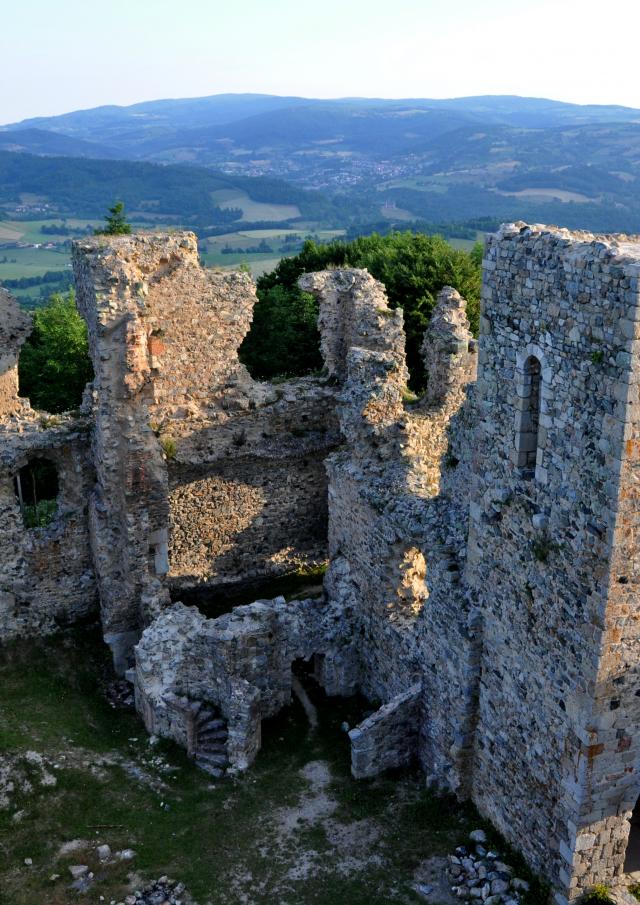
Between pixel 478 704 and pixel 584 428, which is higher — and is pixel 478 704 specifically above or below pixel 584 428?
below

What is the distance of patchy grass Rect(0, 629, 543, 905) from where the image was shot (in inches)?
473

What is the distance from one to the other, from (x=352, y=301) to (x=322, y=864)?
12399 millimetres

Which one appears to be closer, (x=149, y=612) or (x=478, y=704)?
(x=478, y=704)

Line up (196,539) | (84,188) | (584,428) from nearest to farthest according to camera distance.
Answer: (584,428) → (196,539) → (84,188)

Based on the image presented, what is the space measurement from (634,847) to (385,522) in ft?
19.7

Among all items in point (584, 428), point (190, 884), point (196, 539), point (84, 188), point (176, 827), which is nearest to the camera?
point (584, 428)

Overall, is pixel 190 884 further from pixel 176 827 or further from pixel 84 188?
pixel 84 188

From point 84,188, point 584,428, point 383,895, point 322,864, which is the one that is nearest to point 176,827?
point 322,864

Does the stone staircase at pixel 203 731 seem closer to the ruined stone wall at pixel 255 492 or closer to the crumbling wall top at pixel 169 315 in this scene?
the ruined stone wall at pixel 255 492

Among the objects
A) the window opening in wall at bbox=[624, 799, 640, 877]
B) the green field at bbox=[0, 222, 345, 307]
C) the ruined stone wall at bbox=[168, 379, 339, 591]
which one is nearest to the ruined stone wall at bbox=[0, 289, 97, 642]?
the ruined stone wall at bbox=[168, 379, 339, 591]

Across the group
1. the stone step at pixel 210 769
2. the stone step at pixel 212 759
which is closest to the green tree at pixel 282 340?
the stone step at pixel 212 759

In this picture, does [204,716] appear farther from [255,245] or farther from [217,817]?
[255,245]

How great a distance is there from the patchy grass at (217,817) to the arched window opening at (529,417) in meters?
5.24

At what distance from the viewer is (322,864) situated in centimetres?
1224
